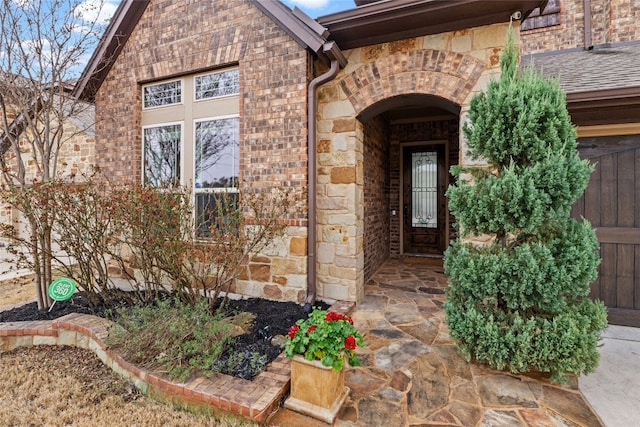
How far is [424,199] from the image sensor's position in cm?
707

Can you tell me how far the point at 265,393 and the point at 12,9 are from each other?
5357mm

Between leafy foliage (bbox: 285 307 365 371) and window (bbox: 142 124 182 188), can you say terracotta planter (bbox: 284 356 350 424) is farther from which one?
window (bbox: 142 124 182 188)

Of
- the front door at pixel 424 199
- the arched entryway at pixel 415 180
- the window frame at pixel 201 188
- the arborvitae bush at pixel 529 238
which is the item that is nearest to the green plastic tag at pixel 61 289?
the window frame at pixel 201 188

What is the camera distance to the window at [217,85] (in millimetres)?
4340

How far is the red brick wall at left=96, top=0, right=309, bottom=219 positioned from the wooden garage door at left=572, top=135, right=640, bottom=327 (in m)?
3.47

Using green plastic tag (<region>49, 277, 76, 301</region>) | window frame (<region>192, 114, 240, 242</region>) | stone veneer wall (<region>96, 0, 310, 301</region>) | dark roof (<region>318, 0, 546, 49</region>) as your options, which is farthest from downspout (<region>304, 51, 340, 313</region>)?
green plastic tag (<region>49, 277, 76, 301</region>)

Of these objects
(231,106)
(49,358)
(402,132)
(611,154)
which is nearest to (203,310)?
(49,358)

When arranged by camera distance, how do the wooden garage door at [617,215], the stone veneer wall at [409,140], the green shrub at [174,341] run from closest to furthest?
the green shrub at [174,341], the wooden garage door at [617,215], the stone veneer wall at [409,140]

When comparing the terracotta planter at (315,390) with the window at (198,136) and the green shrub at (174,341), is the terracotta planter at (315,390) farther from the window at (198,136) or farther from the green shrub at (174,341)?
the window at (198,136)

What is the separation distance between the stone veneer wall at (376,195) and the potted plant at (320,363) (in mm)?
3016

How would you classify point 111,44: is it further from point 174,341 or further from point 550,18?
point 550,18

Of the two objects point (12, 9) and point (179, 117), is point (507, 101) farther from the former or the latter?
point (12, 9)

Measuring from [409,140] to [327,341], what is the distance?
5884mm

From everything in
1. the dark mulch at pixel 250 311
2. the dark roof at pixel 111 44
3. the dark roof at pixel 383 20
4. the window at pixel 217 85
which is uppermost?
the dark roof at pixel 111 44
